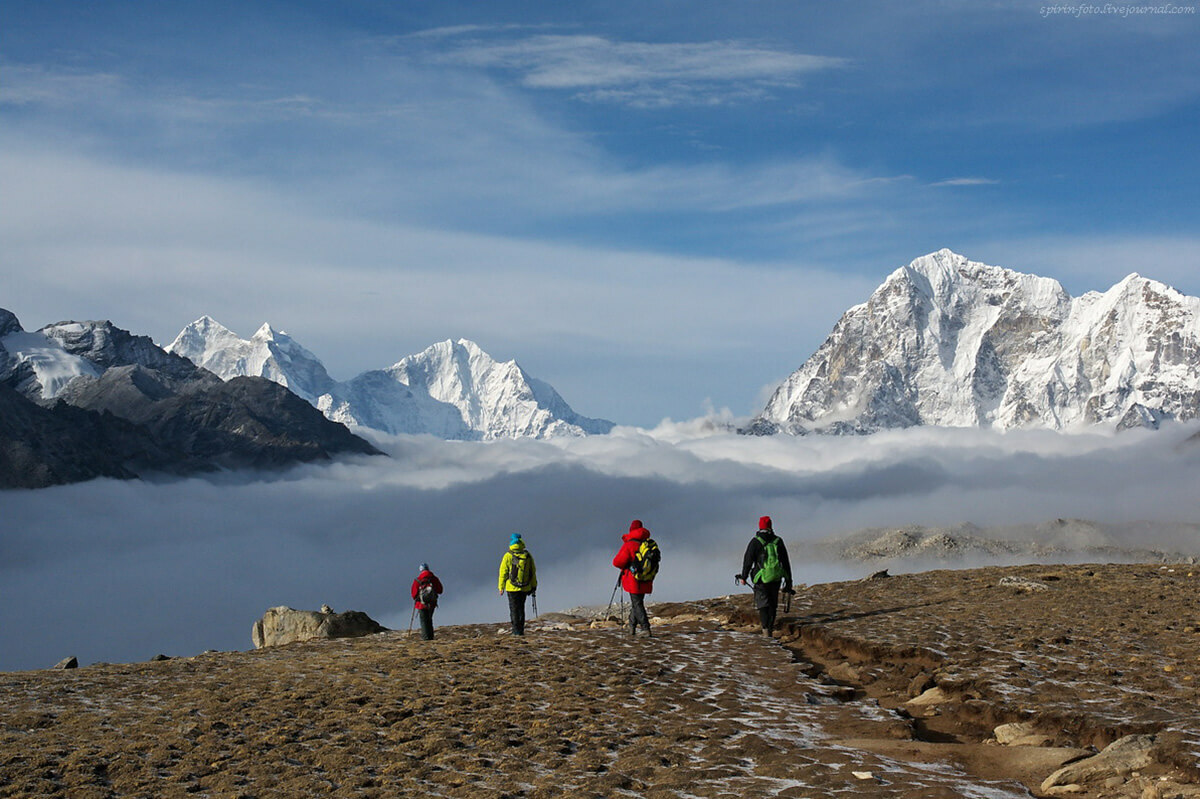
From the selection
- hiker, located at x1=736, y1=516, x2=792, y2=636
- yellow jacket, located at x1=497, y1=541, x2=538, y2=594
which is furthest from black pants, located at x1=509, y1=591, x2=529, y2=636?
hiker, located at x1=736, y1=516, x2=792, y2=636

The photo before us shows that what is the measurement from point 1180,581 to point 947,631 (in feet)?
47.5

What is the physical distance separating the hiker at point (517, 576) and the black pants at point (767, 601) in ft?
21.4

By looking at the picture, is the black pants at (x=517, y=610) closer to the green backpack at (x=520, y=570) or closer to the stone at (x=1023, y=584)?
the green backpack at (x=520, y=570)

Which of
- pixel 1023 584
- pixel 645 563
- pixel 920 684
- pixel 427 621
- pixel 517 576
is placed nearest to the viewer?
pixel 920 684

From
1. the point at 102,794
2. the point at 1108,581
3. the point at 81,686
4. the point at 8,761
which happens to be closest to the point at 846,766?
the point at 102,794

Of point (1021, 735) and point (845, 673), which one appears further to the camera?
point (845, 673)

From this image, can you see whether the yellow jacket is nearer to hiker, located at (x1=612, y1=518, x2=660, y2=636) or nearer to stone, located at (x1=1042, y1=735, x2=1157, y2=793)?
hiker, located at (x1=612, y1=518, x2=660, y2=636)

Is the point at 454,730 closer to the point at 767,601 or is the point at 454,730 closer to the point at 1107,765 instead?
the point at 1107,765

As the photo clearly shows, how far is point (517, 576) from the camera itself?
3169 cm

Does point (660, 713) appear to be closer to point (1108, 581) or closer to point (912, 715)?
point (912, 715)

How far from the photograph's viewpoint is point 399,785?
15.5 m

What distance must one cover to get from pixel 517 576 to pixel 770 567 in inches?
289

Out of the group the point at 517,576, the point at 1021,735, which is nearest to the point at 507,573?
the point at 517,576

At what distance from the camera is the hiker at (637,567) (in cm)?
3073
